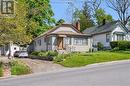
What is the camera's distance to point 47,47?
68.1 m

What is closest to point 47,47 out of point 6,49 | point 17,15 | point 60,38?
point 60,38

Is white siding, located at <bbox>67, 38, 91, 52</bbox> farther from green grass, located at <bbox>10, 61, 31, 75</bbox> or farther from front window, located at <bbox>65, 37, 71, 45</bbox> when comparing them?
green grass, located at <bbox>10, 61, 31, 75</bbox>

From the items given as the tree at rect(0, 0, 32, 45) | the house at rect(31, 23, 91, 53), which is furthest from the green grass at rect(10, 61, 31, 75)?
the house at rect(31, 23, 91, 53)

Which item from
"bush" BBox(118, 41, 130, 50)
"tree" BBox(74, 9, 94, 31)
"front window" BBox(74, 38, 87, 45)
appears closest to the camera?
"bush" BBox(118, 41, 130, 50)

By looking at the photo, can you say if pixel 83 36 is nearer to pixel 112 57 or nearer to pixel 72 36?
pixel 72 36

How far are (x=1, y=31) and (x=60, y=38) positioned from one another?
27.6 m

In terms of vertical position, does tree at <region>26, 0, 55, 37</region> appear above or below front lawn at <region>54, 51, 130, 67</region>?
above

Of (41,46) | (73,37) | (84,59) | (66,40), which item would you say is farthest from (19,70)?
(41,46)

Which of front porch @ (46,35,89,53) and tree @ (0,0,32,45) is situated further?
front porch @ (46,35,89,53)

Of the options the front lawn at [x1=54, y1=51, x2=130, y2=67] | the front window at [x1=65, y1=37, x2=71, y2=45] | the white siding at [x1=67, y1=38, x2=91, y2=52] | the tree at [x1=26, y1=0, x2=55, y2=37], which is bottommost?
the front lawn at [x1=54, y1=51, x2=130, y2=67]

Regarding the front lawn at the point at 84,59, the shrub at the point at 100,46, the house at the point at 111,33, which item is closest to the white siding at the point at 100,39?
the house at the point at 111,33

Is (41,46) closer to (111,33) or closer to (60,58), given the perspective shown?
(111,33)

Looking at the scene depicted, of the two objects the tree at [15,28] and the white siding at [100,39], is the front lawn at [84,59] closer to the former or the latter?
the tree at [15,28]

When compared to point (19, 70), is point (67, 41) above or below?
above
